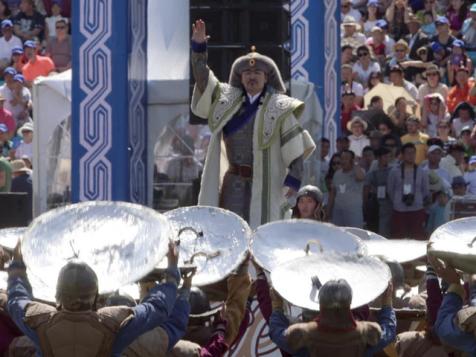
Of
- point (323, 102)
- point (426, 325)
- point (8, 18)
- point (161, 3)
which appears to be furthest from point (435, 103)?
point (426, 325)

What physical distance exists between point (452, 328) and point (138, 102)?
7.30 metres

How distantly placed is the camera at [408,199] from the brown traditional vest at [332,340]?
8.21 m

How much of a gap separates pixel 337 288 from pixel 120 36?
7252 millimetres

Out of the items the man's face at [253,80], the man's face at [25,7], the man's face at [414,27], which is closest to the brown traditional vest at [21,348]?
the man's face at [253,80]

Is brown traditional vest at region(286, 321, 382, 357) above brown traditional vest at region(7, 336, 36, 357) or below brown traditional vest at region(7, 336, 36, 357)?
above

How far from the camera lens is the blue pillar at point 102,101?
13805 mm

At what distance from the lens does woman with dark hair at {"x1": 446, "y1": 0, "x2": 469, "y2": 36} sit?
2173cm

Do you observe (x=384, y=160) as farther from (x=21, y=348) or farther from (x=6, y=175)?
(x=21, y=348)

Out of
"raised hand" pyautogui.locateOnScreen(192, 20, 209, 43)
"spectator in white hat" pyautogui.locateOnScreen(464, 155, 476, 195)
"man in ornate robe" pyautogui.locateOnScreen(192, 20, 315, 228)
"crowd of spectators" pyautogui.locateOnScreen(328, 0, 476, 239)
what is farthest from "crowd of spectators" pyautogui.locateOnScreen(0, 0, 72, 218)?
"raised hand" pyautogui.locateOnScreen(192, 20, 209, 43)

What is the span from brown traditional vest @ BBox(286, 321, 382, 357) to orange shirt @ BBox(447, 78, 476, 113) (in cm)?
1180

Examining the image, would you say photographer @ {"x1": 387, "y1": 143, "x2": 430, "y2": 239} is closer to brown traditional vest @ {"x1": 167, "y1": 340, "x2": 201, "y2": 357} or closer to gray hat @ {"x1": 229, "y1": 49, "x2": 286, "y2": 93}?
gray hat @ {"x1": 229, "y1": 49, "x2": 286, "y2": 93}

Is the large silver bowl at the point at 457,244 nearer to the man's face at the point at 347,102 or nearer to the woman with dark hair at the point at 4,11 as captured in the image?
the man's face at the point at 347,102

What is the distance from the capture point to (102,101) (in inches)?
545

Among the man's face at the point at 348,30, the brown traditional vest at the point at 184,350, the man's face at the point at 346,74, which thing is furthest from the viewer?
the man's face at the point at 348,30
